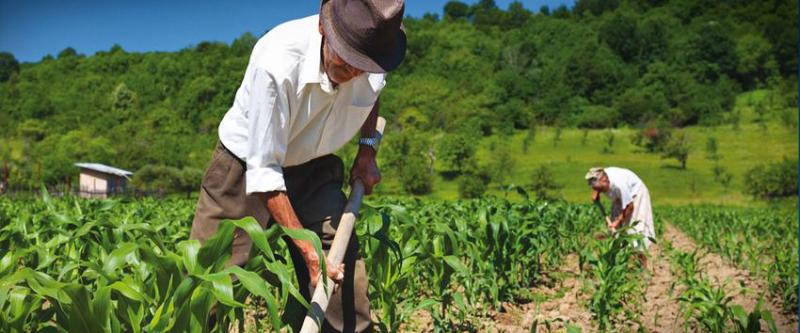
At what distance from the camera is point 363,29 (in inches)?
87.2

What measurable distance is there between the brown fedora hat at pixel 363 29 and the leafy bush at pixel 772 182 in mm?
38580

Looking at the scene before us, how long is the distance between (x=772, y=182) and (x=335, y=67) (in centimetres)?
3891

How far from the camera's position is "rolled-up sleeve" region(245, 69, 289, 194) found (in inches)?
87.3

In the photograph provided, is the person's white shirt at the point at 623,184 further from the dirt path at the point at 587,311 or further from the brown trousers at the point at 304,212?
the brown trousers at the point at 304,212

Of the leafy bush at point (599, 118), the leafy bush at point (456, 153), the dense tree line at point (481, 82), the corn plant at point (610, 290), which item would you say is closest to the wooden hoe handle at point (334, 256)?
the corn plant at point (610, 290)

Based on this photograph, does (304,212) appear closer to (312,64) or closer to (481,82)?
(312,64)

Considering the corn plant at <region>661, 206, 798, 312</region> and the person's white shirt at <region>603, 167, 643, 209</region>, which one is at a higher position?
the person's white shirt at <region>603, 167, 643, 209</region>

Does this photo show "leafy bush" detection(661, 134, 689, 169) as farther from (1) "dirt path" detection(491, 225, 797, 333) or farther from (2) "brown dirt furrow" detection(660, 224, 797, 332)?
(1) "dirt path" detection(491, 225, 797, 333)

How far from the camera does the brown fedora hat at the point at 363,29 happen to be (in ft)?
7.27

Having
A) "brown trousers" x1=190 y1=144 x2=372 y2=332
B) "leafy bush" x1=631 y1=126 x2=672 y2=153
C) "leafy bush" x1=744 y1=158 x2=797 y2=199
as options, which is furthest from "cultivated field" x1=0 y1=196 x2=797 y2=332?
"leafy bush" x1=631 y1=126 x2=672 y2=153

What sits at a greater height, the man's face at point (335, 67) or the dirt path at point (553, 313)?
the man's face at point (335, 67)

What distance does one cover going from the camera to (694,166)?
4694 cm

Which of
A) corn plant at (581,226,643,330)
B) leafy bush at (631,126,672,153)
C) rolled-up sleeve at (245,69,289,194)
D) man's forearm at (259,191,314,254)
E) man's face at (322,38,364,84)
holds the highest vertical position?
leafy bush at (631,126,672,153)

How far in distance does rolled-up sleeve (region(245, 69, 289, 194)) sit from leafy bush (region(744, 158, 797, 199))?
3876 centimetres
